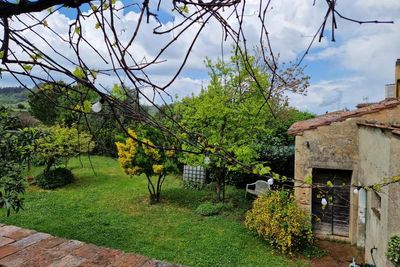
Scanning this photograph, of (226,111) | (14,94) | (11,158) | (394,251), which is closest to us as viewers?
(14,94)

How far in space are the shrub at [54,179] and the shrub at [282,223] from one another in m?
8.64

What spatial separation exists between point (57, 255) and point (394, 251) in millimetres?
5202

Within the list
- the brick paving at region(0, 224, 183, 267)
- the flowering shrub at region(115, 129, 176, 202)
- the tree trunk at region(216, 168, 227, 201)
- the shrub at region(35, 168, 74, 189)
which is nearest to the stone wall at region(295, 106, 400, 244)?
the tree trunk at region(216, 168, 227, 201)

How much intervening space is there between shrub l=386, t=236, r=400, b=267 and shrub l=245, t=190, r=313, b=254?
100 inches

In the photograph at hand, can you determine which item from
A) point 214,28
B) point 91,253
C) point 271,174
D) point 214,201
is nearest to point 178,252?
point 214,201

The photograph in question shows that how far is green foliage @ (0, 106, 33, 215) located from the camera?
3.82m

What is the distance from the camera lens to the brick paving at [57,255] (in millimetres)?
2748

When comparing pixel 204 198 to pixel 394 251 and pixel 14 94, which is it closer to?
pixel 394 251

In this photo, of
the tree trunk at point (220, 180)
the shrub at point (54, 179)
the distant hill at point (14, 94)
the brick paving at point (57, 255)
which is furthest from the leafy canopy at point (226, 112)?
the brick paving at point (57, 255)

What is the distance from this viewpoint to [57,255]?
2.93 meters

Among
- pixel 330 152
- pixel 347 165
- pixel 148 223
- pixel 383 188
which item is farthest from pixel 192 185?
pixel 383 188

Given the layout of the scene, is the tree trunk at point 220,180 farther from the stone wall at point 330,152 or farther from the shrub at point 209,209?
the stone wall at point 330,152

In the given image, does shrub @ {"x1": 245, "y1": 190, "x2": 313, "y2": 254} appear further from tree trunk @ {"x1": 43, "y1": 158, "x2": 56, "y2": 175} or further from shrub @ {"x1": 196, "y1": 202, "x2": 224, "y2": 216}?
tree trunk @ {"x1": 43, "y1": 158, "x2": 56, "y2": 175}

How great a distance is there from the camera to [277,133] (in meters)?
14.4
